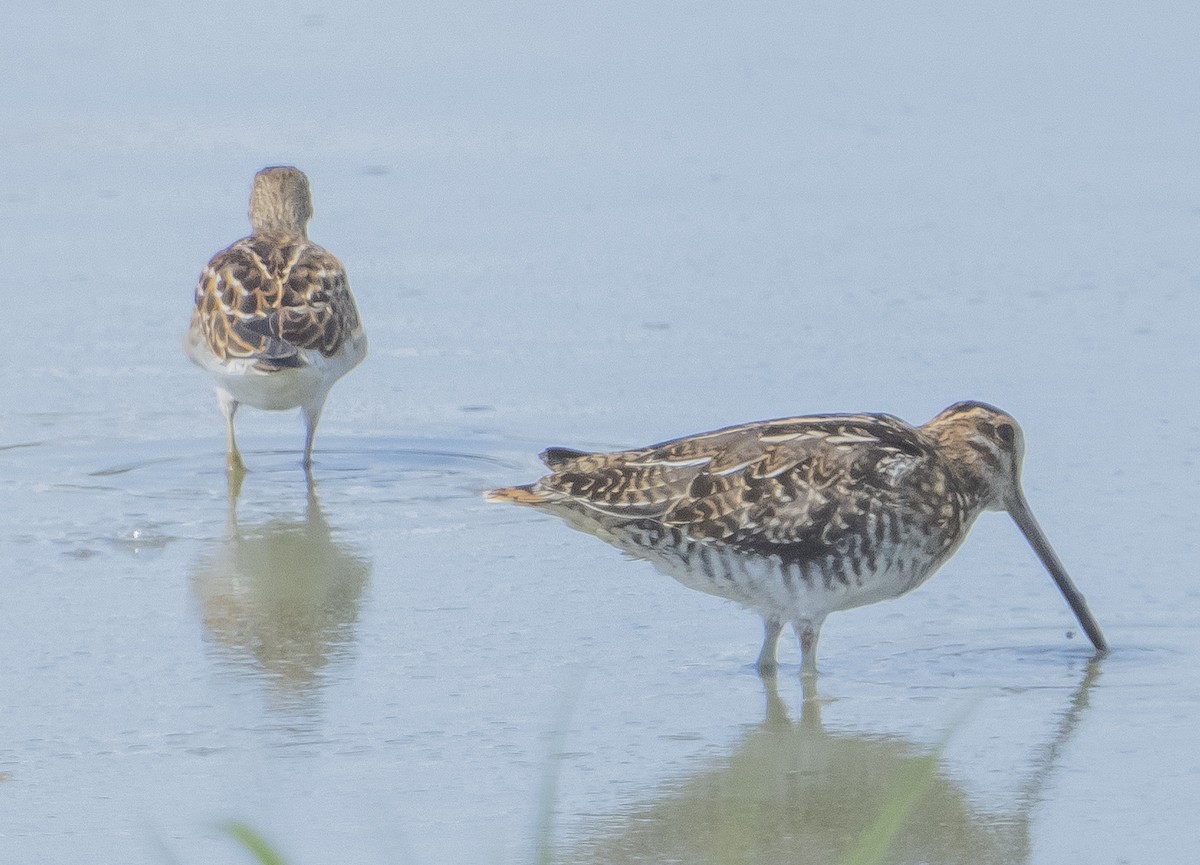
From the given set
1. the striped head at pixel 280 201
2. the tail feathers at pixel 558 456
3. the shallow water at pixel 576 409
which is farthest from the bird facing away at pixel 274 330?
the tail feathers at pixel 558 456

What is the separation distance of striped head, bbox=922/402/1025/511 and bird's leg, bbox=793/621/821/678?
733 mm

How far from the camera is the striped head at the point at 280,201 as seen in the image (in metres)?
10.7

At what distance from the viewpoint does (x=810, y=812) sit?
5699 mm

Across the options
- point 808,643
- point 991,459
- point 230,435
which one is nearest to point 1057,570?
point 991,459

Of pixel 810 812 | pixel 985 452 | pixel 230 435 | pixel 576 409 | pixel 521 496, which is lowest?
pixel 810 812

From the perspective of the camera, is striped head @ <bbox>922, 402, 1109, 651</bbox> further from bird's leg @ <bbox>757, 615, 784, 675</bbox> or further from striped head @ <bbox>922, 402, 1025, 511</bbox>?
bird's leg @ <bbox>757, 615, 784, 675</bbox>

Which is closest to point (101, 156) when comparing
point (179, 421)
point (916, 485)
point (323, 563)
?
point (179, 421)

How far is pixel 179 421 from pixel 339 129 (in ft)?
12.3

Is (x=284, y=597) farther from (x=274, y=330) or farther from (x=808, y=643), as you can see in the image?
(x=274, y=330)

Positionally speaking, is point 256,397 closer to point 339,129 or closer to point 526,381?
point 526,381

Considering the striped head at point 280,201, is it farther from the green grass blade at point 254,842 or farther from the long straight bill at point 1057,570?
the green grass blade at point 254,842

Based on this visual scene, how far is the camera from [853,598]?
6.77m

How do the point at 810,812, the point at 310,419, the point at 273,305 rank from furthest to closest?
1. the point at 273,305
2. the point at 310,419
3. the point at 810,812

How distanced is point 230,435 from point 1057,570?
3784 millimetres
